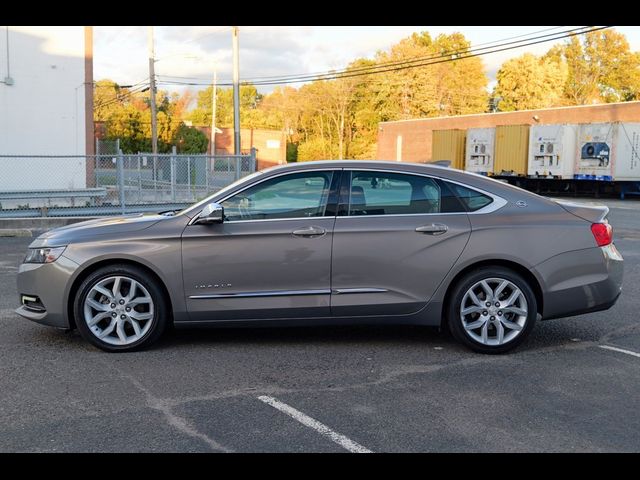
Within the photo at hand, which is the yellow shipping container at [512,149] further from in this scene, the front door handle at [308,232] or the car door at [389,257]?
the front door handle at [308,232]

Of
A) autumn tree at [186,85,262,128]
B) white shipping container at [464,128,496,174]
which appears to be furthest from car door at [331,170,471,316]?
autumn tree at [186,85,262,128]

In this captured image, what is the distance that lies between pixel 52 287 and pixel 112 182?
537 inches

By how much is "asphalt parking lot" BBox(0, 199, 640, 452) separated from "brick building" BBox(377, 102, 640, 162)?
110 ft

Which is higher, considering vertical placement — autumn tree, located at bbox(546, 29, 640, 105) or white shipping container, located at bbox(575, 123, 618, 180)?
autumn tree, located at bbox(546, 29, 640, 105)

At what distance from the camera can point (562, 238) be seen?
18.5 ft

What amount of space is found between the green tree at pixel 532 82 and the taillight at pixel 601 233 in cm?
6782

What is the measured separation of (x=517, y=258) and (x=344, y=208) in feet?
4.83

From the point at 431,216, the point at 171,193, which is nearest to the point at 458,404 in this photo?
the point at 431,216

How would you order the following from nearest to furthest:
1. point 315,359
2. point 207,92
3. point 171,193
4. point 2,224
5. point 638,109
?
point 315,359
point 2,224
point 171,193
point 638,109
point 207,92

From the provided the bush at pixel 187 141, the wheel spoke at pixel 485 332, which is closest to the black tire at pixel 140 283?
the wheel spoke at pixel 485 332

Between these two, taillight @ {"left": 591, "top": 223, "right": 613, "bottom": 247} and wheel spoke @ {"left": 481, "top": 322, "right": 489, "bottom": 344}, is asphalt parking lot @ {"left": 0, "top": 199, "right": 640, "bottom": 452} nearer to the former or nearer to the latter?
wheel spoke @ {"left": 481, "top": 322, "right": 489, "bottom": 344}

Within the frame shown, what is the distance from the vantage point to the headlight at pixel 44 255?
554 cm

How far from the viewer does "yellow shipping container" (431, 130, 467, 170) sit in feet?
141

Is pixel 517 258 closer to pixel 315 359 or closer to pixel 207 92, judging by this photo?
pixel 315 359
